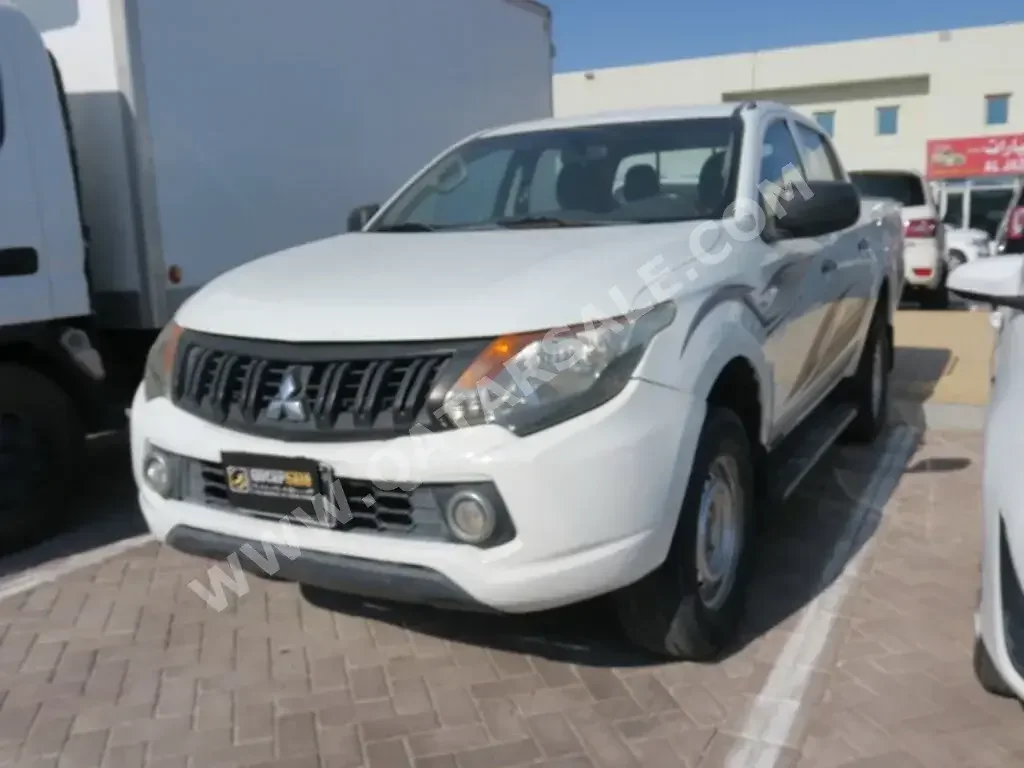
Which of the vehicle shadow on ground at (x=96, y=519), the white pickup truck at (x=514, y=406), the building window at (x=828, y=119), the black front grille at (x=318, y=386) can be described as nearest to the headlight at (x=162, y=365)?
the white pickup truck at (x=514, y=406)

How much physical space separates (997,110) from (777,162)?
31.2m

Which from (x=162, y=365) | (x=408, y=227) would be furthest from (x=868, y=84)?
(x=162, y=365)

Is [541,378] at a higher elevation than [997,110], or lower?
lower

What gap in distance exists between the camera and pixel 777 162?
4129 mm

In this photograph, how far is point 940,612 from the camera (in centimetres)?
351

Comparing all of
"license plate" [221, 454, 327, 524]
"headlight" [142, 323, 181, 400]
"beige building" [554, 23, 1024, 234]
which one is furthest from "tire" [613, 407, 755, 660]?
"beige building" [554, 23, 1024, 234]

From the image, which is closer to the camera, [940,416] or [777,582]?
[777,582]

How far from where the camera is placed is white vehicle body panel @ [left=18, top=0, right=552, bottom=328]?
4.64 metres

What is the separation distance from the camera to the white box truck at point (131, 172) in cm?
430

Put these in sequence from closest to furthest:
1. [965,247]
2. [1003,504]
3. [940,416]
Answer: [1003,504] → [940,416] → [965,247]

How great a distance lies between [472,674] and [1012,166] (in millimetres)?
29683

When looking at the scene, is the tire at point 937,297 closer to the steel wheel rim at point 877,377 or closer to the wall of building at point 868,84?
the steel wheel rim at point 877,377

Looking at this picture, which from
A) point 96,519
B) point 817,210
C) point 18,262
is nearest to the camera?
point 817,210

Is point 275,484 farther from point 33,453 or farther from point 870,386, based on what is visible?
point 870,386
